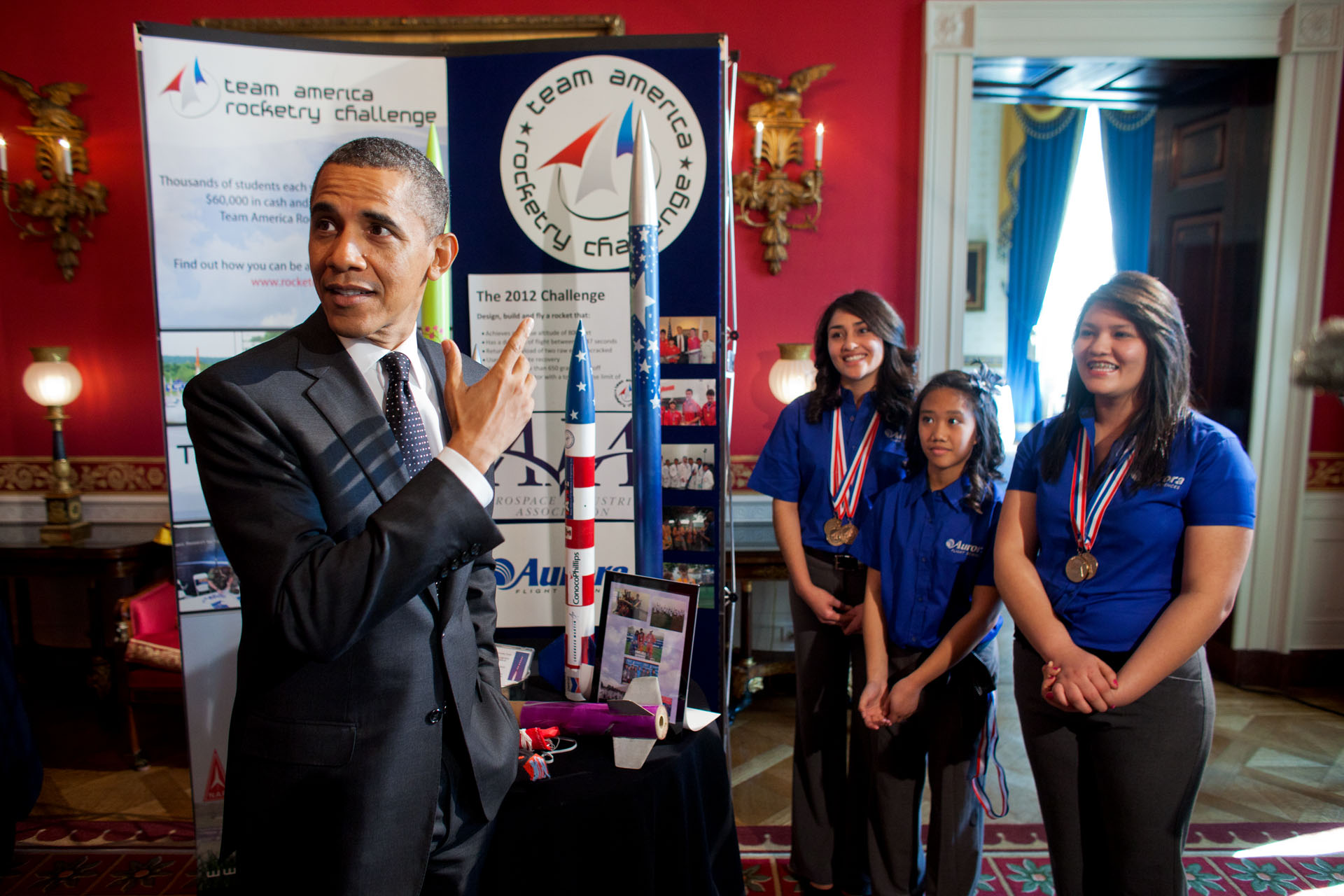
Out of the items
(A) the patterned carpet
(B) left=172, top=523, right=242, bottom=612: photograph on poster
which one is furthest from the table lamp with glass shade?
(B) left=172, top=523, right=242, bottom=612: photograph on poster

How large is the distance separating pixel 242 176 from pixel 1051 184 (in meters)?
5.94

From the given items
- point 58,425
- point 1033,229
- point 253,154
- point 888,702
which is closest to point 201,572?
point 253,154

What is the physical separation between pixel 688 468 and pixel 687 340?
35 cm

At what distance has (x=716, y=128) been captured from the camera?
1.95 meters

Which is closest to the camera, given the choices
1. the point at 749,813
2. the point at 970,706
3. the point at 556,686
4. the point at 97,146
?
the point at 556,686

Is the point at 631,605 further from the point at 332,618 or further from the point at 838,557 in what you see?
the point at 838,557

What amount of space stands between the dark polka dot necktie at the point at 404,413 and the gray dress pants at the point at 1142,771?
1396mm

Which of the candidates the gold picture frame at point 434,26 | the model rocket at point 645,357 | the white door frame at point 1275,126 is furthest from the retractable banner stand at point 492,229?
the white door frame at point 1275,126

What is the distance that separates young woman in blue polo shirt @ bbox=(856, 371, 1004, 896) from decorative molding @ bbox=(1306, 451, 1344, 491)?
9.01 feet

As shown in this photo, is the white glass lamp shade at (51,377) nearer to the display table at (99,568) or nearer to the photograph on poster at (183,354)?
the display table at (99,568)

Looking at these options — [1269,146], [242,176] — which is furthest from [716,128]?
[1269,146]

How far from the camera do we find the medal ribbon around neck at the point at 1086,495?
5.06 ft

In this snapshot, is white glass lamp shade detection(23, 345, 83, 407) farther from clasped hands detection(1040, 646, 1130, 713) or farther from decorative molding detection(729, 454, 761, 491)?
clasped hands detection(1040, 646, 1130, 713)

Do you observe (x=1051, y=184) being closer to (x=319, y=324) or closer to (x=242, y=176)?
(x=242, y=176)
